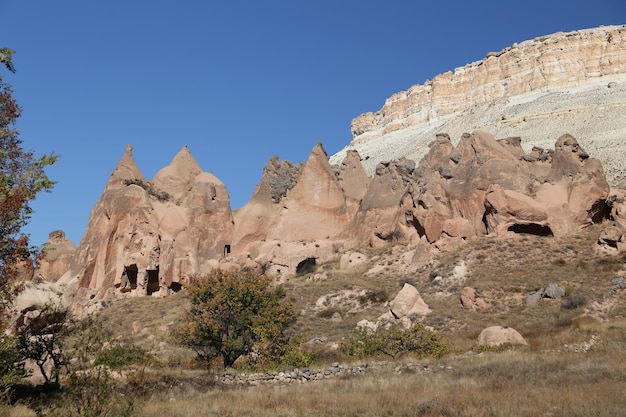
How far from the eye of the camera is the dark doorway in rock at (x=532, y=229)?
36.7 m

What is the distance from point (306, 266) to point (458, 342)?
71.2 feet

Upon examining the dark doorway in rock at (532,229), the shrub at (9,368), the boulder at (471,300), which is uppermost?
the dark doorway in rock at (532,229)

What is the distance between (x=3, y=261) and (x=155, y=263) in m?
35.3

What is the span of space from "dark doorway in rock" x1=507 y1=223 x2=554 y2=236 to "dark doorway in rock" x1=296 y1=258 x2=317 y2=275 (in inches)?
596

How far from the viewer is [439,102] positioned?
14462cm

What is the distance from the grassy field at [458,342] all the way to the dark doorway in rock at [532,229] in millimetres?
709

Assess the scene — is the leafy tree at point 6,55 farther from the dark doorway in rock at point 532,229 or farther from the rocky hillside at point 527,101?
the rocky hillside at point 527,101

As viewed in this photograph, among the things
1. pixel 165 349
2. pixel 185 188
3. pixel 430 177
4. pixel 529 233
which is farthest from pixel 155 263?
pixel 529 233

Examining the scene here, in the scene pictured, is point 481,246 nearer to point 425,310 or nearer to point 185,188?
point 425,310

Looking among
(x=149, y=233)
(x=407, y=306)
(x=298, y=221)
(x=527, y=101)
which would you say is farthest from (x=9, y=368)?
(x=527, y=101)

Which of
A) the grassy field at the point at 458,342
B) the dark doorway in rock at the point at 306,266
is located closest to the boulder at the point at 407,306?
the grassy field at the point at 458,342

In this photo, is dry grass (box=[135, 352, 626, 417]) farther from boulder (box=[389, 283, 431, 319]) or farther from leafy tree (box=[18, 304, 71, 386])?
boulder (box=[389, 283, 431, 319])

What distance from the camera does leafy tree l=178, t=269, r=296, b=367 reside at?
21609 millimetres

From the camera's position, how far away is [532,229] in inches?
1457
